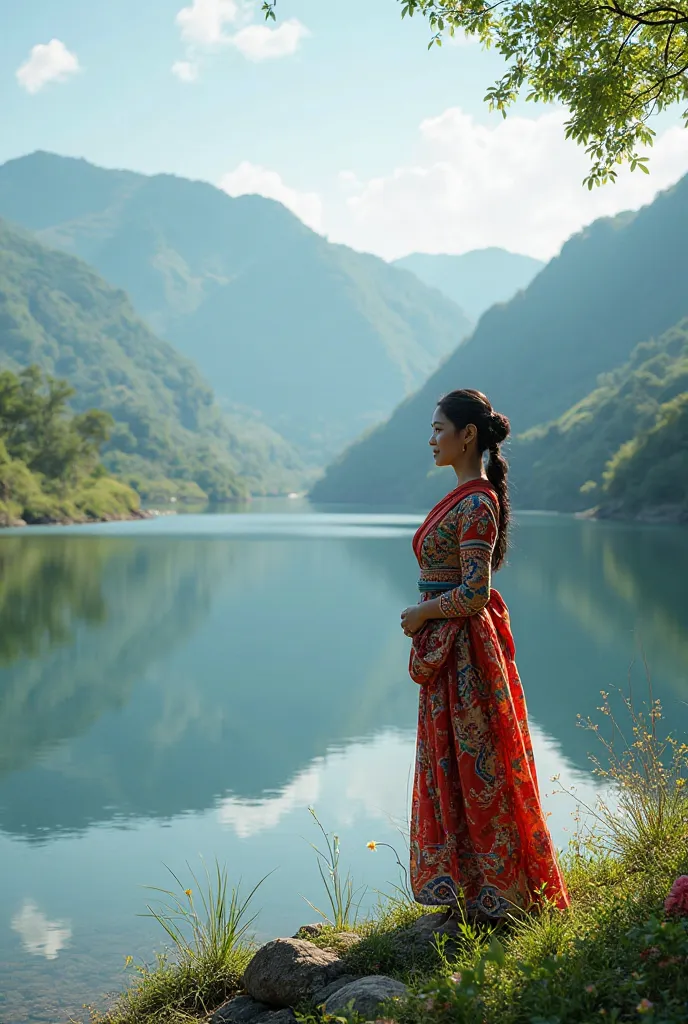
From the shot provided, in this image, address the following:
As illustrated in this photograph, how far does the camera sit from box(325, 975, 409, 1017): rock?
356 cm

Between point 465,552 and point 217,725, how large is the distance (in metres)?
9.21

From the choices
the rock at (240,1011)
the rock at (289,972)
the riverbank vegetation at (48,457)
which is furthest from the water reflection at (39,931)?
the riverbank vegetation at (48,457)

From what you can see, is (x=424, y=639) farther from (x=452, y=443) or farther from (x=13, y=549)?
(x=13, y=549)

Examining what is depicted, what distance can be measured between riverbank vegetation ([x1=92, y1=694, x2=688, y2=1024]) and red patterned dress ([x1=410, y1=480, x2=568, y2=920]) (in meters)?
0.20

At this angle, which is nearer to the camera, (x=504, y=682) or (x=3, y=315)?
(x=504, y=682)

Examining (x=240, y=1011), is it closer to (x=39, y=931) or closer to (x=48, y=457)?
(x=39, y=931)

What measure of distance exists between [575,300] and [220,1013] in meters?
157

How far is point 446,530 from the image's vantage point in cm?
434

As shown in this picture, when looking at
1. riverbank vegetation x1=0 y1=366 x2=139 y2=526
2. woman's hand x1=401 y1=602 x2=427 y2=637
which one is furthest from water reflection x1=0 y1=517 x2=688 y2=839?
riverbank vegetation x1=0 y1=366 x2=139 y2=526

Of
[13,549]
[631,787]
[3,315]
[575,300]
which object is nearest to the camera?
[631,787]

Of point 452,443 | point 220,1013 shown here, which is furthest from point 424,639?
point 220,1013

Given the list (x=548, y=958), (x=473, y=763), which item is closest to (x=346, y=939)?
(x=473, y=763)

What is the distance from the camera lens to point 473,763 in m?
4.16

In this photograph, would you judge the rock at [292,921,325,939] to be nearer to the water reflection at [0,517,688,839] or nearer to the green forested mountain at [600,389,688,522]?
the water reflection at [0,517,688,839]
